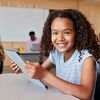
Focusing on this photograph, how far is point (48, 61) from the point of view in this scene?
58.7 inches

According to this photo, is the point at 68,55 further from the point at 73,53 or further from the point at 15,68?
the point at 15,68

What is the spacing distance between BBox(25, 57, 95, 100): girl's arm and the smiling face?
0.16m

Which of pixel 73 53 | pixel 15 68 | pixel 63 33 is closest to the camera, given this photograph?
pixel 63 33

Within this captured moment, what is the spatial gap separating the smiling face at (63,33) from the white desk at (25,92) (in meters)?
0.24

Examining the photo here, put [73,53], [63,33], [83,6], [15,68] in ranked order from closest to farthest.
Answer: [63,33], [73,53], [15,68], [83,6]

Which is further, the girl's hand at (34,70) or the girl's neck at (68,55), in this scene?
the girl's neck at (68,55)

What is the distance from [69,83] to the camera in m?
1.03

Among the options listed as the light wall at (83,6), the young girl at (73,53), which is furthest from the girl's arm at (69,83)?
the light wall at (83,6)

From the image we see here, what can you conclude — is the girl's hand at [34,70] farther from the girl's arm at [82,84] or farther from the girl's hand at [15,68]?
the girl's hand at [15,68]

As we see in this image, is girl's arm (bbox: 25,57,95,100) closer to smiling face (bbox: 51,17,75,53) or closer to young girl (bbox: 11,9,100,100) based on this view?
young girl (bbox: 11,9,100,100)

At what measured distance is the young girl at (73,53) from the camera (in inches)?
40.5

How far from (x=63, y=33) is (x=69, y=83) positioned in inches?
10.0

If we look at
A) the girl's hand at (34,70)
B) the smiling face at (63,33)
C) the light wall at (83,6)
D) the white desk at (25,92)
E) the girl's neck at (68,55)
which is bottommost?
the white desk at (25,92)

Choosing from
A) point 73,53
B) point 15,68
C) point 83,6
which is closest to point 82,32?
point 73,53
